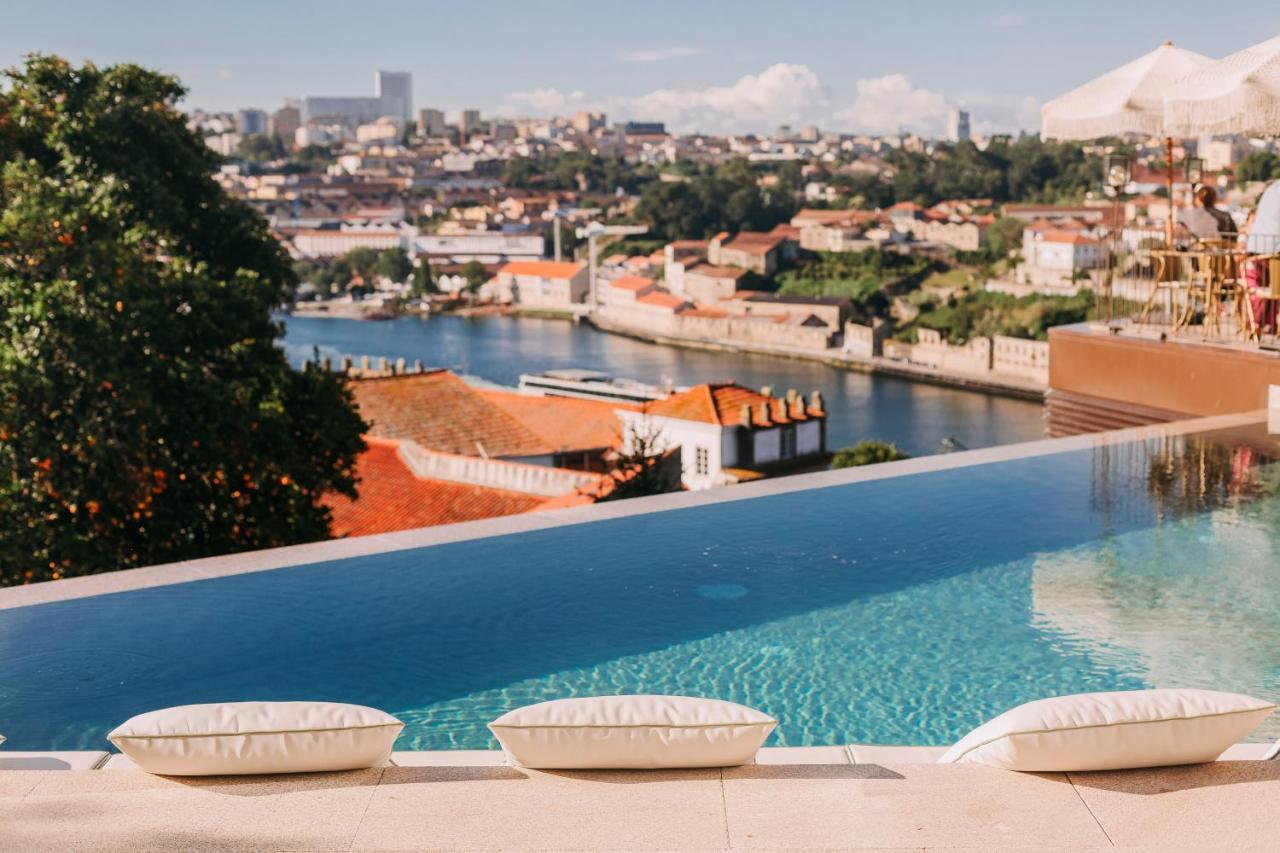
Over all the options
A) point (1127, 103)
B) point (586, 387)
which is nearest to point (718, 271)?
point (586, 387)

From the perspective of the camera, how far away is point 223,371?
527 cm

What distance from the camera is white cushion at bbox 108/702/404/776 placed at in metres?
1.32

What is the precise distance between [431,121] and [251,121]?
607 inches

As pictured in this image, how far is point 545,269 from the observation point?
45875 mm

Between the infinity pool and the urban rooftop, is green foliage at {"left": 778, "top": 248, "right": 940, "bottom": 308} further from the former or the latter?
the infinity pool

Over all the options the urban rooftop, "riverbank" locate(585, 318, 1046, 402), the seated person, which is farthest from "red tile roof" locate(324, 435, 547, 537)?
"riverbank" locate(585, 318, 1046, 402)

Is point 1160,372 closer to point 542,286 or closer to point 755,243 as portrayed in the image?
point 542,286

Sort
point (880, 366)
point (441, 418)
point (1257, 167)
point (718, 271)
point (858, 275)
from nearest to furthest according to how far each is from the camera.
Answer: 1. point (441, 418)
2. point (880, 366)
3. point (1257, 167)
4. point (858, 275)
5. point (718, 271)

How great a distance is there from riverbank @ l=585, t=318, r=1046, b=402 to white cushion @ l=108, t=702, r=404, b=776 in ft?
89.9

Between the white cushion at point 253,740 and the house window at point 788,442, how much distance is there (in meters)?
13.3

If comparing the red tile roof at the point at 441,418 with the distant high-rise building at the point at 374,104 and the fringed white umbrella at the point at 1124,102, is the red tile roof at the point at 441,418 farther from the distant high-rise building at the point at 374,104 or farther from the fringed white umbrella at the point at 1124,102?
the distant high-rise building at the point at 374,104

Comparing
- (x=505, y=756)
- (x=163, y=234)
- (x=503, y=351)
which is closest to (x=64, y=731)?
(x=505, y=756)

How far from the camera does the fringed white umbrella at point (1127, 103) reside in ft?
14.3

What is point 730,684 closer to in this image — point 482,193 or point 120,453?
point 120,453
